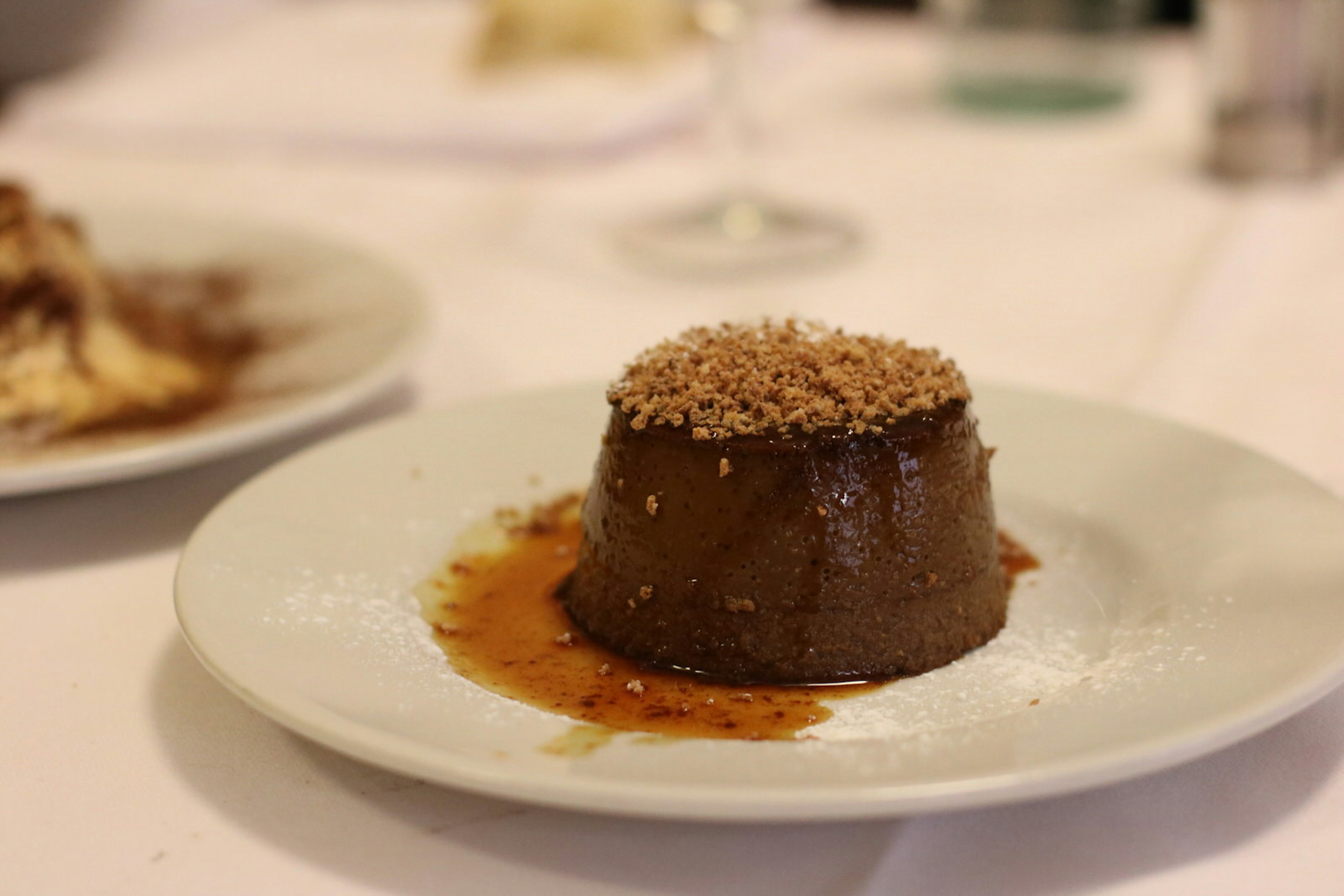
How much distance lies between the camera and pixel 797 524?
1147 mm

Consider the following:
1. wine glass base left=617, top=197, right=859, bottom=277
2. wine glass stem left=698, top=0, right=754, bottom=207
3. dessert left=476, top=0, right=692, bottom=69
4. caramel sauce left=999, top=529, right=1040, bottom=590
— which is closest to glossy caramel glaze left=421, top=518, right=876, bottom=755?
caramel sauce left=999, top=529, right=1040, bottom=590

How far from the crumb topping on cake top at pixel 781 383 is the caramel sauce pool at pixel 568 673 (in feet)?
0.66

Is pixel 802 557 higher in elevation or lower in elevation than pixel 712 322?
higher

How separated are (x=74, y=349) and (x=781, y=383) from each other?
106 cm

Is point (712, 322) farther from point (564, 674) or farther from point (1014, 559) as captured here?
point (564, 674)

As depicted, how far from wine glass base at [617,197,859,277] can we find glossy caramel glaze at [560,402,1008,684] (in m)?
1.30

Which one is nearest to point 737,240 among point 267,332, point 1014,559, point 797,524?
point 267,332

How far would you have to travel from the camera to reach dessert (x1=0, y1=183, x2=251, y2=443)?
1.70 meters

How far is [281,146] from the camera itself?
3.20m

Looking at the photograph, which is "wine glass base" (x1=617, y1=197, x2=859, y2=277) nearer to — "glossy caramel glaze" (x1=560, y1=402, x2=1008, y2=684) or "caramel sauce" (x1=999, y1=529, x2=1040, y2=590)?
"caramel sauce" (x1=999, y1=529, x2=1040, y2=590)

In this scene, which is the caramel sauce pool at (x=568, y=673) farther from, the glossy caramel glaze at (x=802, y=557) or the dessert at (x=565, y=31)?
the dessert at (x=565, y=31)

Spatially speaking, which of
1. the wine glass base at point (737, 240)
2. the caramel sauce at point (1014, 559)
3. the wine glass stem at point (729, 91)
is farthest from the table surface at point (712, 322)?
the caramel sauce at point (1014, 559)

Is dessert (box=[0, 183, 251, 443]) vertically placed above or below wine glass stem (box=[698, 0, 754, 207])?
below

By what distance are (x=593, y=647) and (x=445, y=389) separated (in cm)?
84
